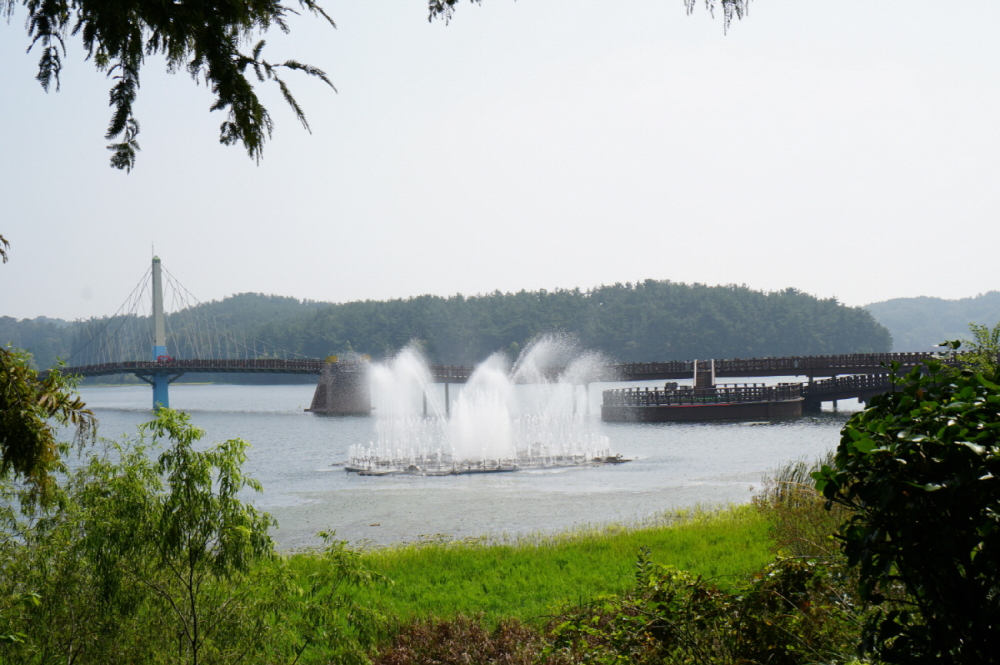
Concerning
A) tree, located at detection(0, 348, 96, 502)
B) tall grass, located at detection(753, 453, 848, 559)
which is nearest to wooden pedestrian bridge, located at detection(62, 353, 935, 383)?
tall grass, located at detection(753, 453, 848, 559)

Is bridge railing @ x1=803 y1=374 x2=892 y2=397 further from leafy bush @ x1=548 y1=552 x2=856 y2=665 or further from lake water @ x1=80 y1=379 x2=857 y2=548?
leafy bush @ x1=548 y1=552 x2=856 y2=665

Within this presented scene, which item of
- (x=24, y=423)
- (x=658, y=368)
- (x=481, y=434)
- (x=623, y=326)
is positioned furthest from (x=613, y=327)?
(x=24, y=423)

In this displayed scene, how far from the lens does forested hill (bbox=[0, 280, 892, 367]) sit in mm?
151500

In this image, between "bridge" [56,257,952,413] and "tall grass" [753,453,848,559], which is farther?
"bridge" [56,257,952,413]

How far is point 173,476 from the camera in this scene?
22.9ft

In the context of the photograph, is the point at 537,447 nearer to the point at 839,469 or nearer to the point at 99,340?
the point at 839,469

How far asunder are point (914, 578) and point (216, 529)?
554 centimetres

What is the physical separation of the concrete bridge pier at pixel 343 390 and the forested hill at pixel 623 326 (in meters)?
66.7

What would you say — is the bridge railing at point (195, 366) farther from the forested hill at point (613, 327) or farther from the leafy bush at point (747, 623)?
the leafy bush at point (747, 623)

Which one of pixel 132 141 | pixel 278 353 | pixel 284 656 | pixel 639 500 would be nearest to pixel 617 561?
pixel 284 656

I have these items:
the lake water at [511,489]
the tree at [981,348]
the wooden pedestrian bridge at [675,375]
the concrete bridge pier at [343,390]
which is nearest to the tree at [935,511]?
Answer: the tree at [981,348]

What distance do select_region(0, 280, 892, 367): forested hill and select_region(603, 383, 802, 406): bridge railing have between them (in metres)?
78.8

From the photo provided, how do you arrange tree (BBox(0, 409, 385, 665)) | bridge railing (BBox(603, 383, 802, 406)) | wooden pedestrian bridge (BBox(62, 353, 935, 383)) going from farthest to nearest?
wooden pedestrian bridge (BBox(62, 353, 935, 383)) → bridge railing (BBox(603, 383, 802, 406)) → tree (BBox(0, 409, 385, 665))

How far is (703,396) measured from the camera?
230 feet
